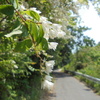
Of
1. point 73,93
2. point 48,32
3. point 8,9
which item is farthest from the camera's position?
point 73,93

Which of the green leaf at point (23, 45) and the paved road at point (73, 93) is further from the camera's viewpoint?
the paved road at point (73, 93)

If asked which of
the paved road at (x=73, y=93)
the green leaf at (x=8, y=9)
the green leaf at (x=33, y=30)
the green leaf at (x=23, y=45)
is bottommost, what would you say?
the paved road at (x=73, y=93)

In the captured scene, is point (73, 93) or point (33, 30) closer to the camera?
point (33, 30)

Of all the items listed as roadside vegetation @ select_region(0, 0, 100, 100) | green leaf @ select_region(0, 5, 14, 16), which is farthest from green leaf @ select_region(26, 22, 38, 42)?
green leaf @ select_region(0, 5, 14, 16)

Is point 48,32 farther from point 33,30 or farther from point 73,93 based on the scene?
point 73,93

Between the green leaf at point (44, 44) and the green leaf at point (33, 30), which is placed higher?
the green leaf at point (33, 30)

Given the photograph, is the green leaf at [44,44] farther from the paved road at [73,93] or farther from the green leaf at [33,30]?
the paved road at [73,93]

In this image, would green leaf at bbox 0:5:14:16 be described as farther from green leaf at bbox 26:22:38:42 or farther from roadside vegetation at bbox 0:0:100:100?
green leaf at bbox 26:22:38:42

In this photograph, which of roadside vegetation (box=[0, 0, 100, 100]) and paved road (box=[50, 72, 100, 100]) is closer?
roadside vegetation (box=[0, 0, 100, 100])

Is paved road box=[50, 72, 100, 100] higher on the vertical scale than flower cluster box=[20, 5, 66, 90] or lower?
lower

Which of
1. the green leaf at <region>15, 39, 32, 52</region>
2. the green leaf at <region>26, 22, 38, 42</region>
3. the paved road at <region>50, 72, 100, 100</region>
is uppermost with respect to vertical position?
the green leaf at <region>26, 22, 38, 42</region>

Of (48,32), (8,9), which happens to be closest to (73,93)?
(48,32)

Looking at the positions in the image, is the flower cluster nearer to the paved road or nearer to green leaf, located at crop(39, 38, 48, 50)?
green leaf, located at crop(39, 38, 48, 50)

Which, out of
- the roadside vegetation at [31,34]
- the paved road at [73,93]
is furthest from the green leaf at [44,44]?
the paved road at [73,93]
